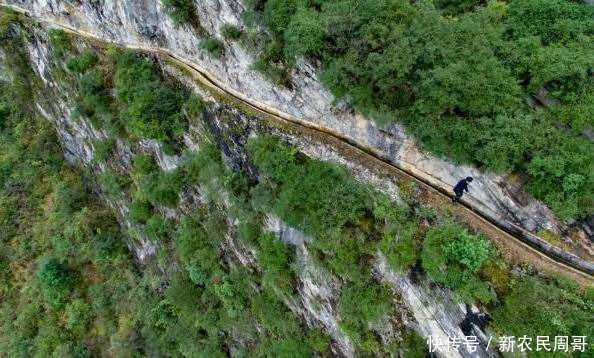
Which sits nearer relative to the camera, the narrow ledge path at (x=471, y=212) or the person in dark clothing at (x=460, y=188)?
the narrow ledge path at (x=471, y=212)

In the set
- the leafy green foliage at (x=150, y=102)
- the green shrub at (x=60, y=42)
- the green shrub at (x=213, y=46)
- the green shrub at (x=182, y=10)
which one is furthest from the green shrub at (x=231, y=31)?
the green shrub at (x=60, y=42)

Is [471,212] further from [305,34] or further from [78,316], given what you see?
[78,316]

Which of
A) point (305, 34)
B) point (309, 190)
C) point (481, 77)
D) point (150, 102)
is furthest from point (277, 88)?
point (481, 77)

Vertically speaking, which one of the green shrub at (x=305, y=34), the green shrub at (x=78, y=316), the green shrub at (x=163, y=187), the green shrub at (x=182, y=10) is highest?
the green shrub at (x=305, y=34)

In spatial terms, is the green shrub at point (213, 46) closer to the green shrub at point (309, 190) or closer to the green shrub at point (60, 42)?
the green shrub at point (309, 190)

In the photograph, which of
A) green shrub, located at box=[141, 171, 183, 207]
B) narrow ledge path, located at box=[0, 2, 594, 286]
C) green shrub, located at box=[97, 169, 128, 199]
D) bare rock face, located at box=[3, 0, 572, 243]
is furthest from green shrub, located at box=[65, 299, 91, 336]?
narrow ledge path, located at box=[0, 2, 594, 286]

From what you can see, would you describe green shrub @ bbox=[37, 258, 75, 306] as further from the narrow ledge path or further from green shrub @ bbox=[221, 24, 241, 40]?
green shrub @ bbox=[221, 24, 241, 40]

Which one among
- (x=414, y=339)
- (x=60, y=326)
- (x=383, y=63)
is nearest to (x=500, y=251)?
(x=414, y=339)

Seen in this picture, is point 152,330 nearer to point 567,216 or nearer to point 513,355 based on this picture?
point 513,355
